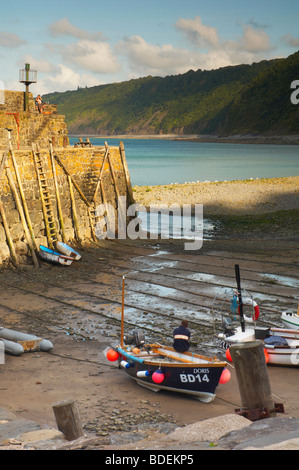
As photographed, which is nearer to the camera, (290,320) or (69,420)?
(69,420)

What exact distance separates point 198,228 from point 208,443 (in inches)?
1104

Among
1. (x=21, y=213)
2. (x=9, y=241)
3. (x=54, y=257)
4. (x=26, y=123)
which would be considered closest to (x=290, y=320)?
(x=54, y=257)

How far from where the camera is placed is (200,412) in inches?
464

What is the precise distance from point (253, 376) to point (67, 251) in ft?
53.9

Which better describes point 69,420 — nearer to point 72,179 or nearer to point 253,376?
point 253,376

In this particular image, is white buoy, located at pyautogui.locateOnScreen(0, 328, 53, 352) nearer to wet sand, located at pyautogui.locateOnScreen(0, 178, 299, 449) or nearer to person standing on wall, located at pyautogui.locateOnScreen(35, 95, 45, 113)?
wet sand, located at pyautogui.locateOnScreen(0, 178, 299, 449)

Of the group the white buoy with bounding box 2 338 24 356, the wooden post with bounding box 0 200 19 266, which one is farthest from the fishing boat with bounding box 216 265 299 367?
the wooden post with bounding box 0 200 19 266

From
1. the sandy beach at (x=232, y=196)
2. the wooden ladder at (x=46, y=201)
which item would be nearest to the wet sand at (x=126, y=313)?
the wooden ladder at (x=46, y=201)

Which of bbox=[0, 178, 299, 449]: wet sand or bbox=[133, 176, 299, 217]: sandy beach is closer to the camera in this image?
bbox=[0, 178, 299, 449]: wet sand

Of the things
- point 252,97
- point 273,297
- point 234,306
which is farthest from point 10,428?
point 252,97

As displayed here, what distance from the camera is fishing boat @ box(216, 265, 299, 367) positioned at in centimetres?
1429

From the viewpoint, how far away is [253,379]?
29.7 feet

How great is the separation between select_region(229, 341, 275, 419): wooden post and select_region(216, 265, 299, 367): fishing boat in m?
4.62
